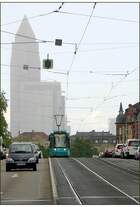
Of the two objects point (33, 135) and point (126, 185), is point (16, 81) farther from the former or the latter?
point (33, 135)

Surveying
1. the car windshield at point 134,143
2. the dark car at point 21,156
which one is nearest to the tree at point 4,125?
the car windshield at point 134,143

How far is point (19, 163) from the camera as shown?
38062 mm

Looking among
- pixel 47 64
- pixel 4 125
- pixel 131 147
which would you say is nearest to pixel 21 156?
pixel 47 64

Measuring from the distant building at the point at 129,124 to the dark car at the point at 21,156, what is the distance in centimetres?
8710

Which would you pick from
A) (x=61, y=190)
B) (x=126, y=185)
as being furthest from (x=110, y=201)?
(x=126, y=185)

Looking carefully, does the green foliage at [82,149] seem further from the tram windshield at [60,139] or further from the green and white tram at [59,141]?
the tram windshield at [60,139]

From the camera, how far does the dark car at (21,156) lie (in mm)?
37469

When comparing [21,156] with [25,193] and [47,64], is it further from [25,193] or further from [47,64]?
[25,193]

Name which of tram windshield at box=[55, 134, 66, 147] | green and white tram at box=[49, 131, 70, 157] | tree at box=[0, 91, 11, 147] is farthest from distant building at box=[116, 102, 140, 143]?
tram windshield at box=[55, 134, 66, 147]

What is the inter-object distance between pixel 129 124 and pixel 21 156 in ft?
342

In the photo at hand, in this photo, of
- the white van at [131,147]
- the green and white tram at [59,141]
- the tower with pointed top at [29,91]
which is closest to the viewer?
the white van at [131,147]

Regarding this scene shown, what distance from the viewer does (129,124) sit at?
140625 millimetres

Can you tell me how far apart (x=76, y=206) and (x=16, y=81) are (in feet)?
248

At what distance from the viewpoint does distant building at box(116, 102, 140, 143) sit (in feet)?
432
